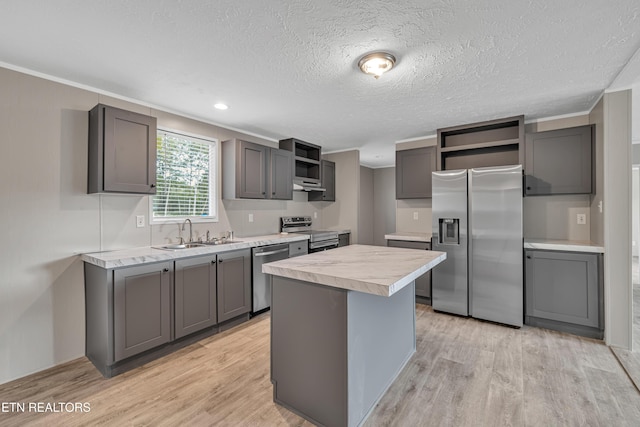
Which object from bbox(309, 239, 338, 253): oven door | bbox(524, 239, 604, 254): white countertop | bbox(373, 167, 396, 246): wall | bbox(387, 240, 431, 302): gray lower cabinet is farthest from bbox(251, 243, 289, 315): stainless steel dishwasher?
bbox(373, 167, 396, 246): wall

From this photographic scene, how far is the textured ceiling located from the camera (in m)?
1.61

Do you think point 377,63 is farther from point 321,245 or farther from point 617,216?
point 321,245

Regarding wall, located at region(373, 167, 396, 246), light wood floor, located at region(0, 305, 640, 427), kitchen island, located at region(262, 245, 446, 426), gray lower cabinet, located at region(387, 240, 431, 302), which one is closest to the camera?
kitchen island, located at region(262, 245, 446, 426)

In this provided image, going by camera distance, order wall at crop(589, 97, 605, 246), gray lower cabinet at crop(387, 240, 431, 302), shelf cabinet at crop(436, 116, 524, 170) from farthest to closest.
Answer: gray lower cabinet at crop(387, 240, 431, 302)
shelf cabinet at crop(436, 116, 524, 170)
wall at crop(589, 97, 605, 246)

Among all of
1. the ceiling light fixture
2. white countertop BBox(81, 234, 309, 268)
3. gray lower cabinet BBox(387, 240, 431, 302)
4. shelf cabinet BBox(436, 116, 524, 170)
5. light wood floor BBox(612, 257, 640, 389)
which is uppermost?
the ceiling light fixture

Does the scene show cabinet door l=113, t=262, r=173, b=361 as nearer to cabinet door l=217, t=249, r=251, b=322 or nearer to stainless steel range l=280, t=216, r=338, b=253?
cabinet door l=217, t=249, r=251, b=322

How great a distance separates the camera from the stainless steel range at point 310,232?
4.29m

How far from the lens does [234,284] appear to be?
3.18 meters

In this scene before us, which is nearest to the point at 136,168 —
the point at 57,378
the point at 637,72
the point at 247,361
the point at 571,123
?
the point at 57,378

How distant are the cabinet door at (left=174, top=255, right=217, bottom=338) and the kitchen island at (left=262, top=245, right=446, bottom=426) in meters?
1.25

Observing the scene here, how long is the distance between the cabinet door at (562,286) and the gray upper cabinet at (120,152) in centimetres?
400

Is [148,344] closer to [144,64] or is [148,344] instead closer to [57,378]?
[57,378]

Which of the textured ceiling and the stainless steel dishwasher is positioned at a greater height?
the textured ceiling

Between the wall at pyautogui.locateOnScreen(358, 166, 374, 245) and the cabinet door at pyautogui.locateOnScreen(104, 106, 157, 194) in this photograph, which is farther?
the wall at pyautogui.locateOnScreen(358, 166, 374, 245)
